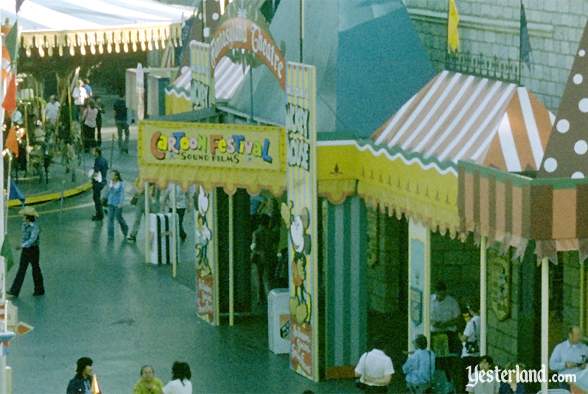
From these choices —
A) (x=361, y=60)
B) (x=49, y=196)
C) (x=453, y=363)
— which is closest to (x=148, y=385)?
(x=453, y=363)

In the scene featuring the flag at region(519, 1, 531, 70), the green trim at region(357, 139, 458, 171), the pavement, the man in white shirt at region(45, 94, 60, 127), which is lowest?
the pavement

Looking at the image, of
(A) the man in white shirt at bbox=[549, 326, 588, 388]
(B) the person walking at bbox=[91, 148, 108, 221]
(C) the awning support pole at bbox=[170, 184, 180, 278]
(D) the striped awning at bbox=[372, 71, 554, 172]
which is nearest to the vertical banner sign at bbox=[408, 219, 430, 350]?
(D) the striped awning at bbox=[372, 71, 554, 172]

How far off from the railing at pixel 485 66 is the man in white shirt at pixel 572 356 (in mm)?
3415

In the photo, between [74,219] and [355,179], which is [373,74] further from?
[74,219]

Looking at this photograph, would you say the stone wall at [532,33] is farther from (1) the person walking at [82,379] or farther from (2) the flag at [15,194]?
(2) the flag at [15,194]

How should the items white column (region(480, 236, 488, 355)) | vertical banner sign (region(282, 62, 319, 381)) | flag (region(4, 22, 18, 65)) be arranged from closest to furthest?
1. white column (region(480, 236, 488, 355))
2. flag (region(4, 22, 18, 65))
3. vertical banner sign (region(282, 62, 319, 381))

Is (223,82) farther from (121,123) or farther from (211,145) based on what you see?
(121,123)

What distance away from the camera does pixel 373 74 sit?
78.6 ft

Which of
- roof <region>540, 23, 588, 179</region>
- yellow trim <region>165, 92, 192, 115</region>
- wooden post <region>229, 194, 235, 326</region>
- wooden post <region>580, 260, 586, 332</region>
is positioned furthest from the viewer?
yellow trim <region>165, 92, 192, 115</region>

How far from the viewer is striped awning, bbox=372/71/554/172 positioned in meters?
20.8

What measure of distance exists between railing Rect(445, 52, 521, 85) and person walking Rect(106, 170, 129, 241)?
10.4m

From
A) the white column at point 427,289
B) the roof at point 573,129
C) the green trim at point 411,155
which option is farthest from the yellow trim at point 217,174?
the roof at point 573,129

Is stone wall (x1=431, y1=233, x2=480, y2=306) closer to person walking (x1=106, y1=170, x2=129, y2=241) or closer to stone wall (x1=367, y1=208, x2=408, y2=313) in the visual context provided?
stone wall (x1=367, y1=208, x2=408, y2=313)

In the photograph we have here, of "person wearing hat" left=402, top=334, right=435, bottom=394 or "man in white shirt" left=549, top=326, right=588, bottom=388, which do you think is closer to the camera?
"man in white shirt" left=549, top=326, right=588, bottom=388
